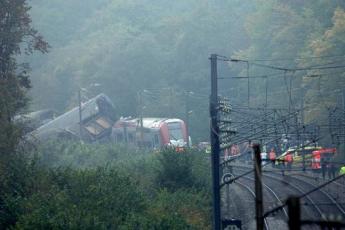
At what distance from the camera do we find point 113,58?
75.2 meters

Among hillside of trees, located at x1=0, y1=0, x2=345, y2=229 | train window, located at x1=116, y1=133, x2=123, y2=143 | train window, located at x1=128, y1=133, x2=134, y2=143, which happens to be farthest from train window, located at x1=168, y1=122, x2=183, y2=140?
train window, located at x1=116, y1=133, x2=123, y2=143

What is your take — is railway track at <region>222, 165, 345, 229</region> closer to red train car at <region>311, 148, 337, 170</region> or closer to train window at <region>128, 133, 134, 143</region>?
red train car at <region>311, 148, 337, 170</region>

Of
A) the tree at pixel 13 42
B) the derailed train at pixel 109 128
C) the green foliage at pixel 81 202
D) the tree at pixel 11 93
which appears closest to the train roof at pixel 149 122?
the derailed train at pixel 109 128

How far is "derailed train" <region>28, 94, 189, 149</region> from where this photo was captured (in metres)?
52.0

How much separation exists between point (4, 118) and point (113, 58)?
166ft

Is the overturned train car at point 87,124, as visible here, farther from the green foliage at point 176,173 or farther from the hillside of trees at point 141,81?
the green foliage at point 176,173

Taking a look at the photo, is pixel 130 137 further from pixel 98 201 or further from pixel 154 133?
pixel 98 201

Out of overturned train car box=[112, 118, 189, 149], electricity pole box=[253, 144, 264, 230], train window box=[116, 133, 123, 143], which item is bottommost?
train window box=[116, 133, 123, 143]

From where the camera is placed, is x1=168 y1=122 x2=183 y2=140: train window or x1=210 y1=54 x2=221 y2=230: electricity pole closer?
x1=210 y1=54 x2=221 y2=230: electricity pole

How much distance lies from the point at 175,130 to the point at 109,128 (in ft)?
29.7

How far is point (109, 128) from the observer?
59.5 meters

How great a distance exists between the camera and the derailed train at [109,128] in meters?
52.0

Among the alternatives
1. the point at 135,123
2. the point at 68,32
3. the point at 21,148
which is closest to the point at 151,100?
the point at 135,123

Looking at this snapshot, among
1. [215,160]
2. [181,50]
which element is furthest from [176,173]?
[181,50]
